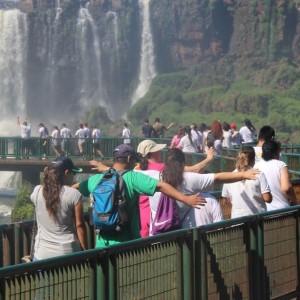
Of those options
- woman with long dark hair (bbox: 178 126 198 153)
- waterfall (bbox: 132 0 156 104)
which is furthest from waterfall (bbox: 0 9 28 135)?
woman with long dark hair (bbox: 178 126 198 153)

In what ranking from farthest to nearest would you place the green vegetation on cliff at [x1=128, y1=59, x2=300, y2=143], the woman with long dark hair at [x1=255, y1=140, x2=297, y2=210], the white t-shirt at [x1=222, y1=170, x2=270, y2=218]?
the green vegetation on cliff at [x1=128, y1=59, x2=300, y2=143] < the woman with long dark hair at [x1=255, y1=140, x2=297, y2=210] < the white t-shirt at [x1=222, y1=170, x2=270, y2=218]

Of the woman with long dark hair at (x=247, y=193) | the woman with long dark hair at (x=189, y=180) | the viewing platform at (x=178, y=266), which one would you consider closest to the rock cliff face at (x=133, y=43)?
the woman with long dark hair at (x=247, y=193)

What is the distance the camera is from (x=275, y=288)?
8.48 metres

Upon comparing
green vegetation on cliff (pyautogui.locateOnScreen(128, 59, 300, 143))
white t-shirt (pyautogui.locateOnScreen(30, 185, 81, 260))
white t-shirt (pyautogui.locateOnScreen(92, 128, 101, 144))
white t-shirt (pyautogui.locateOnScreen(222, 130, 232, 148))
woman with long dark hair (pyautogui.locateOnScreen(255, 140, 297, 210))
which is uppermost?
green vegetation on cliff (pyautogui.locateOnScreen(128, 59, 300, 143))

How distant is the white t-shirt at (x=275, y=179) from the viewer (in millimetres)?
9281

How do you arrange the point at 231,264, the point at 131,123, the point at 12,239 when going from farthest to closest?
the point at 131,123, the point at 12,239, the point at 231,264

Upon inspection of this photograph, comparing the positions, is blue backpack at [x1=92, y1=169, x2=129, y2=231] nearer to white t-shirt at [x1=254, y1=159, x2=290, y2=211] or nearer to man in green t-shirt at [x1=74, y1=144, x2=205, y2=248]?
man in green t-shirt at [x1=74, y1=144, x2=205, y2=248]

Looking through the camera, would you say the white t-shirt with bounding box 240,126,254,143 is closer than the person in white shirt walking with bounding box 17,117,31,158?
Yes

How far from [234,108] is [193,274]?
69189 millimetres

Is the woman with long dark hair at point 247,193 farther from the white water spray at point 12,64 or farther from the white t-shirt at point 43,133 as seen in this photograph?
the white water spray at point 12,64

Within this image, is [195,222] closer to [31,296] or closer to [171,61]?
[31,296]

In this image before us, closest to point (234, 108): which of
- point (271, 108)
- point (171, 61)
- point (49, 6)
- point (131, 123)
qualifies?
point (271, 108)

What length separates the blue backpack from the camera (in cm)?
712

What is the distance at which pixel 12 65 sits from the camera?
84375mm
